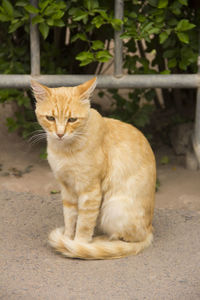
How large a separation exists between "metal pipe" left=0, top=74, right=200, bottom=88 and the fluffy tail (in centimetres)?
161

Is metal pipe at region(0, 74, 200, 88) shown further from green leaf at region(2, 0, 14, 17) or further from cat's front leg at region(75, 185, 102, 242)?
cat's front leg at region(75, 185, 102, 242)

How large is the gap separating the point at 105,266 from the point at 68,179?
642 mm

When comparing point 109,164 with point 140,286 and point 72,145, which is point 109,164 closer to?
point 72,145

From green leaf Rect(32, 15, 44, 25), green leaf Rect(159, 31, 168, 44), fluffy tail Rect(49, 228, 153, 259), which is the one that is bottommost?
fluffy tail Rect(49, 228, 153, 259)

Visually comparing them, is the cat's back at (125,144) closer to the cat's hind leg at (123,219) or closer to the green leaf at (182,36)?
the cat's hind leg at (123,219)

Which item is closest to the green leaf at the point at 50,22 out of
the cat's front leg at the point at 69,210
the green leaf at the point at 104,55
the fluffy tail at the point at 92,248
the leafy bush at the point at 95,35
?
the leafy bush at the point at 95,35

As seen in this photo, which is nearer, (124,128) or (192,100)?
(124,128)

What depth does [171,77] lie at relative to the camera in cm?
420

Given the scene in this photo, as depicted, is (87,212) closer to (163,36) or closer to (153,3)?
(163,36)

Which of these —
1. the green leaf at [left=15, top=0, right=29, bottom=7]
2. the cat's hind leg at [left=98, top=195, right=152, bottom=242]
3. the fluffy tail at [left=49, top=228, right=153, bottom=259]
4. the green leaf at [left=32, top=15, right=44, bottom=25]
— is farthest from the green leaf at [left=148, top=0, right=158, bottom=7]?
the fluffy tail at [left=49, top=228, right=153, bottom=259]

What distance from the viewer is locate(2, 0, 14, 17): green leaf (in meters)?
3.95

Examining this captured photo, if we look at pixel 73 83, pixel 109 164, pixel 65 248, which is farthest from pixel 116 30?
pixel 65 248

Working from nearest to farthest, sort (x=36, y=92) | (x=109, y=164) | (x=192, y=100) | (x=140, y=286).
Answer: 1. (x=140, y=286)
2. (x=36, y=92)
3. (x=109, y=164)
4. (x=192, y=100)

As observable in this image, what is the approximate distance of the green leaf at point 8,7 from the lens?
3951 mm
